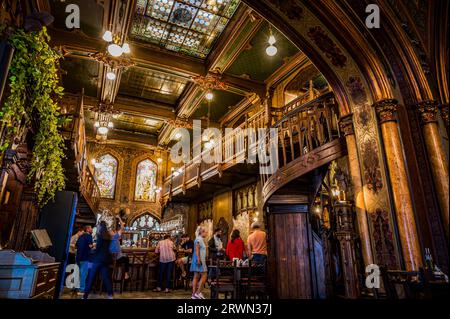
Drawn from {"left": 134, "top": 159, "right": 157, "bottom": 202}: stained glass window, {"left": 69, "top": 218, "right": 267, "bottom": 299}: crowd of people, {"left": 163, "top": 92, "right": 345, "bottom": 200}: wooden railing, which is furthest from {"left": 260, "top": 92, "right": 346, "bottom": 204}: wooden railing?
{"left": 134, "top": 159, "right": 157, "bottom": 202}: stained glass window

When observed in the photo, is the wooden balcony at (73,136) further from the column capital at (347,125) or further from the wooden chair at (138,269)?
the column capital at (347,125)

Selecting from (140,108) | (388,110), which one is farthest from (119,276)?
(388,110)

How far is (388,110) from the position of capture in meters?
5.01

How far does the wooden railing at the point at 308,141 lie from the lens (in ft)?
19.5

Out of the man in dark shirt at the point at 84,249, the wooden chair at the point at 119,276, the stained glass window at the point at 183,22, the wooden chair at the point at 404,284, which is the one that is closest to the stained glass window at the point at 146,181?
the wooden chair at the point at 119,276

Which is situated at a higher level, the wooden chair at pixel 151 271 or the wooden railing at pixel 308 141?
the wooden railing at pixel 308 141

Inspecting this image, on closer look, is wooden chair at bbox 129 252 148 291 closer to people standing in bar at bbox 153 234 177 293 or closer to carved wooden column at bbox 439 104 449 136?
people standing in bar at bbox 153 234 177 293

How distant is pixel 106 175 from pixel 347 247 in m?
16.2

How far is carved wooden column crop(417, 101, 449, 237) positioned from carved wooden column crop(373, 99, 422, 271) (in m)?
0.45

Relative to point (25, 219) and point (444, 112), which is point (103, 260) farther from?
point (444, 112)

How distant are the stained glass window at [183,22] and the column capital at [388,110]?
542 centimetres

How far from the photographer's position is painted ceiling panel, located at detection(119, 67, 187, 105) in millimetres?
11977

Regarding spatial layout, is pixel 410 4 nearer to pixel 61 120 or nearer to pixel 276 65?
pixel 276 65

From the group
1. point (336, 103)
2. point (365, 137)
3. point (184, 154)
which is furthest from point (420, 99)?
point (184, 154)
